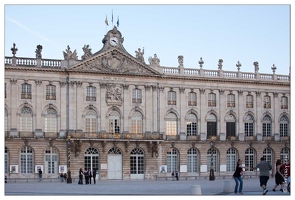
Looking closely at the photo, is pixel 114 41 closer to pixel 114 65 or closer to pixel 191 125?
pixel 114 65

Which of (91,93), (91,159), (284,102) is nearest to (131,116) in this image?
(91,93)

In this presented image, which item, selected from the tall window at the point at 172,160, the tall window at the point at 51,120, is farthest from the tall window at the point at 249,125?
the tall window at the point at 51,120

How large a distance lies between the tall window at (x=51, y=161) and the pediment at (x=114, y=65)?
7805 mm

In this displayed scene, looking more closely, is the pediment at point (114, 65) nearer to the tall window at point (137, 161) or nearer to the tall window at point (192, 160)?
the tall window at point (137, 161)

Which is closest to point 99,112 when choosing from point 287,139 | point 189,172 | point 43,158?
point 43,158

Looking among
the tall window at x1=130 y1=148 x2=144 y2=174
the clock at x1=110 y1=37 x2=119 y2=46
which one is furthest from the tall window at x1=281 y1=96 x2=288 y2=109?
the clock at x1=110 y1=37 x2=119 y2=46

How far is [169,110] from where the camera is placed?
60.9 metres

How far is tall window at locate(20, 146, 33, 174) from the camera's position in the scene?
55.3 m

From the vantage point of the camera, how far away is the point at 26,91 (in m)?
56.3

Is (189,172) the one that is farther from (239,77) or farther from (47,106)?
(47,106)

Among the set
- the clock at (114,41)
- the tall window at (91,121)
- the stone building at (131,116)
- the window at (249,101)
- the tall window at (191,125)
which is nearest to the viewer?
the stone building at (131,116)

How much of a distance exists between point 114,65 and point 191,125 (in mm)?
10119

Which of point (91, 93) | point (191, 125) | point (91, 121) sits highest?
point (91, 93)

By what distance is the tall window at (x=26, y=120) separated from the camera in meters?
55.9
